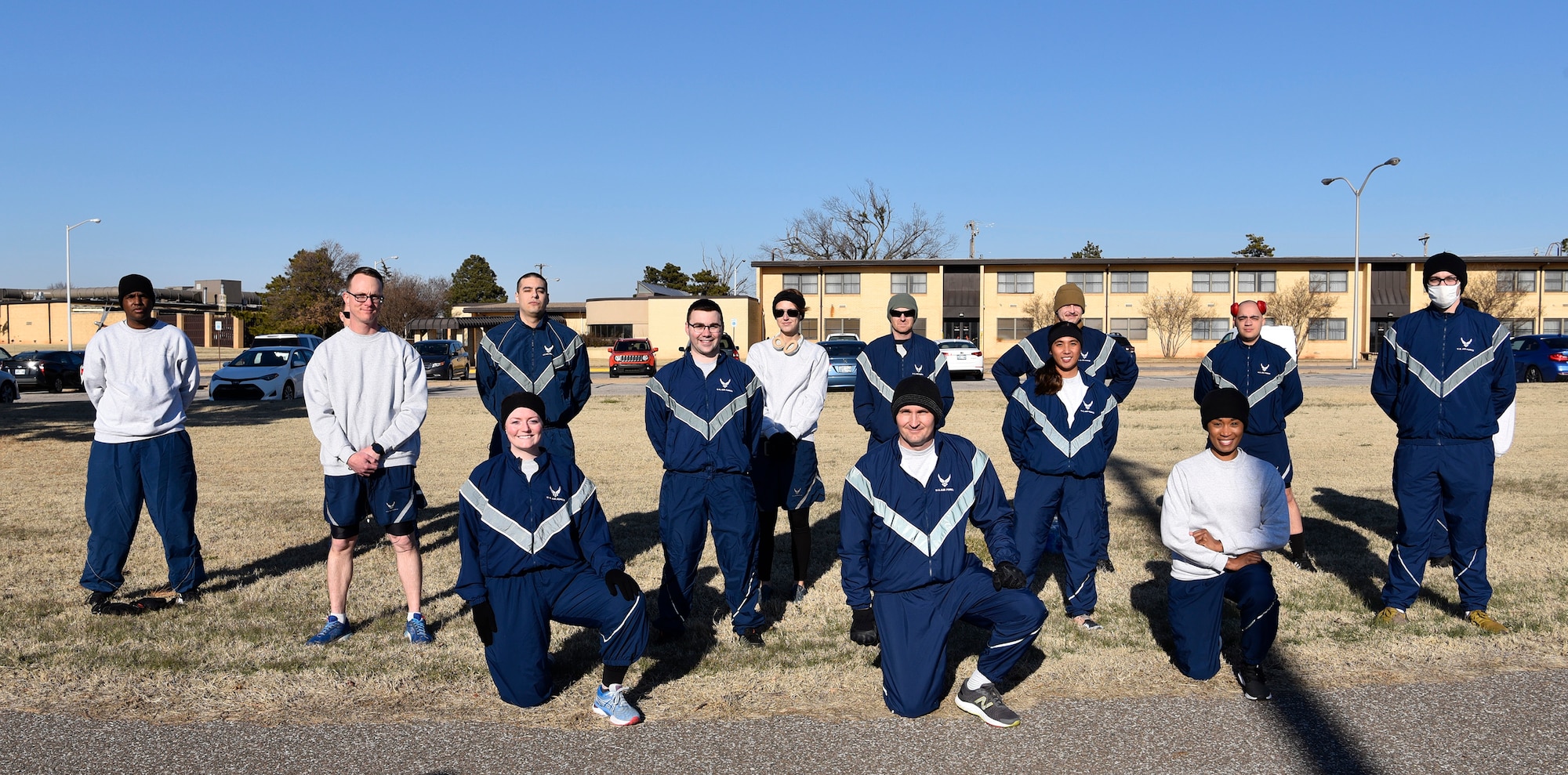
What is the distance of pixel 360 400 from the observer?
5238 mm

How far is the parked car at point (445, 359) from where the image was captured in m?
35.2

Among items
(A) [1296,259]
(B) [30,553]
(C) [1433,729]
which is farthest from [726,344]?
(A) [1296,259]

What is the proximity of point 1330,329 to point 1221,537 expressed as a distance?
55.8 m

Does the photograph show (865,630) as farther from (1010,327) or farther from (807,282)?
(1010,327)

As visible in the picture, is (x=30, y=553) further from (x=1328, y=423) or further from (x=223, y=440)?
(x=1328, y=423)

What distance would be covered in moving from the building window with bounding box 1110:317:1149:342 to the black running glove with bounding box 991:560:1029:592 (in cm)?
5285

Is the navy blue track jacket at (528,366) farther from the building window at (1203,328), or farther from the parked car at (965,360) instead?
the building window at (1203,328)

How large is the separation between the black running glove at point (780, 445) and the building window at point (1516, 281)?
59.5 m

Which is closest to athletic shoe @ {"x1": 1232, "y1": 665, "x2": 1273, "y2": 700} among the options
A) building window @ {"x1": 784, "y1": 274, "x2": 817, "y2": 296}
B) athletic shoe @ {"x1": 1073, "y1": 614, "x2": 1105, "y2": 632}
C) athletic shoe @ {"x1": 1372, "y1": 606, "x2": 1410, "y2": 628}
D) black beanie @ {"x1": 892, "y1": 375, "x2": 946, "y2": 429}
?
athletic shoe @ {"x1": 1073, "y1": 614, "x2": 1105, "y2": 632}

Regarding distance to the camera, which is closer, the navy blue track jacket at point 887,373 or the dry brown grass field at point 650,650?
the dry brown grass field at point 650,650

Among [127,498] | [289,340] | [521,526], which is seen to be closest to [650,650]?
[521,526]

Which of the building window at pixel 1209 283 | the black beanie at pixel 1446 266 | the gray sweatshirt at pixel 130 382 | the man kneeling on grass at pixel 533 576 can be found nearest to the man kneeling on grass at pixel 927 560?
the man kneeling on grass at pixel 533 576

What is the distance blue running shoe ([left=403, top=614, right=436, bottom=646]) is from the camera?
5250 millimetres

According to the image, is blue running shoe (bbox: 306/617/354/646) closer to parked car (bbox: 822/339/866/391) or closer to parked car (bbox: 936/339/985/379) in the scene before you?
parked car (bbox: 822/339/866/391)
